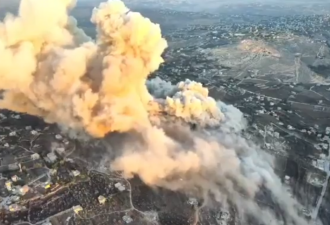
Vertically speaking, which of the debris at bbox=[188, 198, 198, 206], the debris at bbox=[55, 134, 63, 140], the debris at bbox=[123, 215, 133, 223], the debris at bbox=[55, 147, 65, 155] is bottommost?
the debris at bbox=[123, 215, 133, 223]

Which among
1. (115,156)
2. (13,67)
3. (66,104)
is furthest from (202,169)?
(13,67)

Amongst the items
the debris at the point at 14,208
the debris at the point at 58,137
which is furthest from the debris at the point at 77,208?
the debris at the point at 58,137

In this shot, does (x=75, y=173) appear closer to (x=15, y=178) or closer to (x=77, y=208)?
(x=15, y=178)

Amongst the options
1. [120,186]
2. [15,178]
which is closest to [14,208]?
[15,178]

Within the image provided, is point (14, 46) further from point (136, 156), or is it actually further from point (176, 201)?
point (176, 201)

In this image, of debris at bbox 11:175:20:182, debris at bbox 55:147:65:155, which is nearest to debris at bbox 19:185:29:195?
debris at bbox 11:175:20:182

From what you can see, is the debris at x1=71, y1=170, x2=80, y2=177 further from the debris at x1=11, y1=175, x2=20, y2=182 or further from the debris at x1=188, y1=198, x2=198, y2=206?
the debris at x1=188, y1=198, x2=198, y2=206

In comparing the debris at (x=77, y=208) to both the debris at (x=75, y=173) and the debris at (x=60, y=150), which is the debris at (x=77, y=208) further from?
the debris at (x=60, y=150)

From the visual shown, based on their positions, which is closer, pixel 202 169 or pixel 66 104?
pixel 202 169
